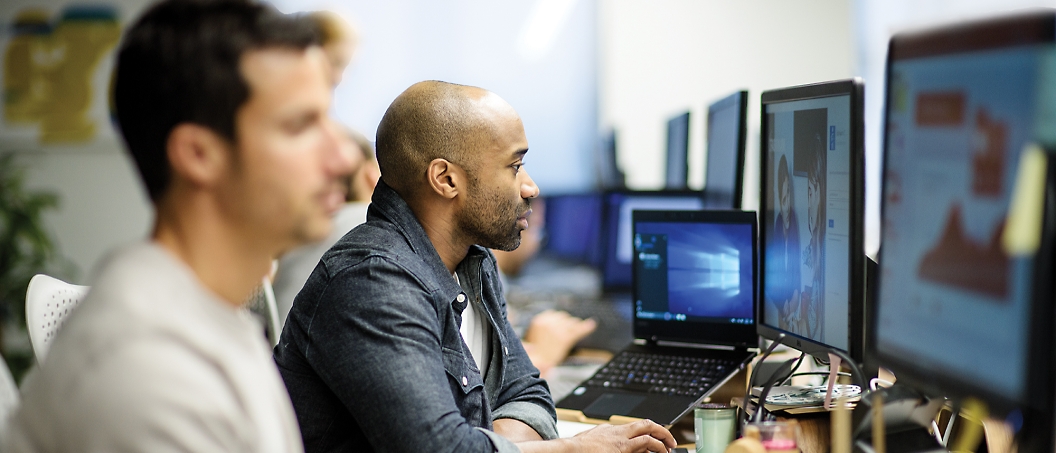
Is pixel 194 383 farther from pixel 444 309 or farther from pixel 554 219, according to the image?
pixel 554 219

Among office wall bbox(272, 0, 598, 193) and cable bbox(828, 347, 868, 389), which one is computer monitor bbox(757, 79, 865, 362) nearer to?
cable bbox(828, 347, 868, 389)

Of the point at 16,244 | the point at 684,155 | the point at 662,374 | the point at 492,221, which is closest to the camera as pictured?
the point at 492,221

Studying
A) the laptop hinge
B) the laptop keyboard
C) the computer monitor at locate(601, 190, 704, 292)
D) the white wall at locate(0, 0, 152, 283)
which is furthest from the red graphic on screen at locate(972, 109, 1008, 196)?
the white wall at locate(0, 0, 152, 283)

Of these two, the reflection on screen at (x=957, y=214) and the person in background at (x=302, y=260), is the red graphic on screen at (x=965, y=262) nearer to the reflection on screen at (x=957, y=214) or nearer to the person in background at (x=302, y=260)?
the reflection on screen at (x=957, y=214)

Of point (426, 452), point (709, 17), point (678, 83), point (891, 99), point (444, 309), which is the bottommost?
point (426, 452)

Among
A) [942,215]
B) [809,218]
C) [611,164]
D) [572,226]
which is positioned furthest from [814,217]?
[572,226]

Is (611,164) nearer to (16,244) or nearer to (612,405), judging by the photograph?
(612,405)

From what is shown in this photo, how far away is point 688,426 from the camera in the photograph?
63.6 inches

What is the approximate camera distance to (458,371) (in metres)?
1.33

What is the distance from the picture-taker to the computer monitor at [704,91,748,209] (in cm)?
183

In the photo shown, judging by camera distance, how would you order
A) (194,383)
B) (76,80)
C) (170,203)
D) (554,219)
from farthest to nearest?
(76,80) → (554,219) → (170,203) → (194,383)

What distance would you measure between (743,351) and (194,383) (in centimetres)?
119

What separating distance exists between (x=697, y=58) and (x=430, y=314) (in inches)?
129

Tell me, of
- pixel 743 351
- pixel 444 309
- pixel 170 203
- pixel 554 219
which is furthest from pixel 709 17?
pixel 170 203
